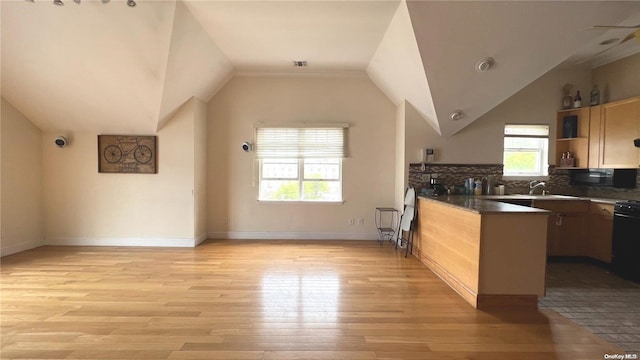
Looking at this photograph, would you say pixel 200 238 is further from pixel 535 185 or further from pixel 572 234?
pixel 572 234

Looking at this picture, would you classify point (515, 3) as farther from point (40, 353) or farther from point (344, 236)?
point (40, 353)

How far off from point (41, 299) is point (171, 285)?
1.14 meters

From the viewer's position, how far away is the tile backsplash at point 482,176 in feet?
15.0

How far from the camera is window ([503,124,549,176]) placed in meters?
4.68

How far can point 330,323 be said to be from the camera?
2.36m

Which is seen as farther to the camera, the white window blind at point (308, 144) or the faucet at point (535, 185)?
the white window blind at point (308, 144)

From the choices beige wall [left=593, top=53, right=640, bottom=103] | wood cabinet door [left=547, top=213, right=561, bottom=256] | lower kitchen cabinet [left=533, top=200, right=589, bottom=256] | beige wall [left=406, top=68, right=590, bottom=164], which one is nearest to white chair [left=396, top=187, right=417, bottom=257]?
beige wall [left=406, top=68, right=590, bottom=164]

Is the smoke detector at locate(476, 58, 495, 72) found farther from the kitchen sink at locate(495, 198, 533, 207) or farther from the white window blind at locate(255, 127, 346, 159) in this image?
the white window blind at locate(255, 127, 346, 159)

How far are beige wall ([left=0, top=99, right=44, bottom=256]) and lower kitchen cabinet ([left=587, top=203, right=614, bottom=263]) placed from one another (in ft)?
27.3

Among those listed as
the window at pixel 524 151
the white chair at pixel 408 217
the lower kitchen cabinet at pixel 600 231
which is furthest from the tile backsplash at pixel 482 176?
the lower kitchen cabinet at pixel 600 231

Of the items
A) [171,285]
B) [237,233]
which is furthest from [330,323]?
[237,233]

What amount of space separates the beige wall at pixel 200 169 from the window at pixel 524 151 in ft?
16.7

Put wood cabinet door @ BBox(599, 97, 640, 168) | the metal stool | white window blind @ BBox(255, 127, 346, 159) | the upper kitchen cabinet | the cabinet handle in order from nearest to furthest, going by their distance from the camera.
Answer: wood cabinet door @ BBox(599, 97, 640, 168)
the cabinet handle
the upper kitchen cabinet
the metal stool
white window blind @ BBox(255, 127, 346, 159)

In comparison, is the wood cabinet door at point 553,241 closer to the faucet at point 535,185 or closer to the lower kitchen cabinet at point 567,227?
the lower kitchen cabinet at point 567,227
